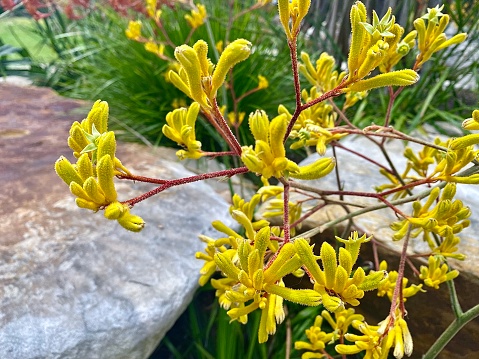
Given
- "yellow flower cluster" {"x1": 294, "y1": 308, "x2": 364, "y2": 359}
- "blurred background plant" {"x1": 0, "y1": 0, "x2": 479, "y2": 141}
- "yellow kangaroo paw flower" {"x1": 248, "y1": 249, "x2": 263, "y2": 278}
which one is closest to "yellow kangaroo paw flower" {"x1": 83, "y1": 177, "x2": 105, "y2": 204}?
"yellow kangaroo paw flower" {"x1": 248, "y1": 249, "x2": 263, "y2": 278}

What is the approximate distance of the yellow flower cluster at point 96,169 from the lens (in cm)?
28

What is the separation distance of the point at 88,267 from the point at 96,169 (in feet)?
1.81

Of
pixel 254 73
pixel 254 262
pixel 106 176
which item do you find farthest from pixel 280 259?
pixel 254 73

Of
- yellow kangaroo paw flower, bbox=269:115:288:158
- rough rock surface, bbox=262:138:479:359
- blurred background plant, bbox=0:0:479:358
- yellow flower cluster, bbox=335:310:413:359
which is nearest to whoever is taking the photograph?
yellow kangaroo paw flower, bbox=269:115:288:158

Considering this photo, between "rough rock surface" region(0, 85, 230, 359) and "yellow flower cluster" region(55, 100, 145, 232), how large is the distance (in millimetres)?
450

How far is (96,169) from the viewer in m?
0.28

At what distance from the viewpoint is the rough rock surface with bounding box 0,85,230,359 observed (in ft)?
2.21

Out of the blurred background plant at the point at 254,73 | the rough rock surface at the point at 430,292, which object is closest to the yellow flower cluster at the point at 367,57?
the rough rock surface at the point at 430,292

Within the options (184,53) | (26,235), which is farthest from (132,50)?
A: (184,53)

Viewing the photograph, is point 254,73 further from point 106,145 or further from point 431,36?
point 106,145

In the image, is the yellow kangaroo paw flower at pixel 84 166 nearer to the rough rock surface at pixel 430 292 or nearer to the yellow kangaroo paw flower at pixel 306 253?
the yellow kangaroo paw flower at pixel 306 253

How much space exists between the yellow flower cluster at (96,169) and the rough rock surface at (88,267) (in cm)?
45

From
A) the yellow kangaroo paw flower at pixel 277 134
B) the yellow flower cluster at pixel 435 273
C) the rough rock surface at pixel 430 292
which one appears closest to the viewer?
the yellow kangaroo paw flower at pixel 277 134

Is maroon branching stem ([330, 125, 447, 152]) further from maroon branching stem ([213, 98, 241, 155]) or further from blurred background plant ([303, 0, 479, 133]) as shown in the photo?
blurred background plant ([303, 0, 479, 133])
